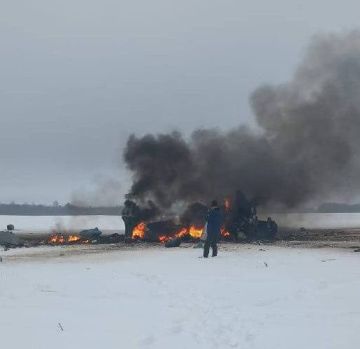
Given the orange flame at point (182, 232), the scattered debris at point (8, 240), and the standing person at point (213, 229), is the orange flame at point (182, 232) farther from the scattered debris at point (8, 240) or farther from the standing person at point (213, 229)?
the standing person at point (213, 229)

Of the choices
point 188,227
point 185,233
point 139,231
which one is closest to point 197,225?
point 188,227

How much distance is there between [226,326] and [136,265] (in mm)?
9830

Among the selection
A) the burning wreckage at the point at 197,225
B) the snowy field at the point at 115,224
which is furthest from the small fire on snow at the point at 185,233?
the snowy field at the point at 115,224

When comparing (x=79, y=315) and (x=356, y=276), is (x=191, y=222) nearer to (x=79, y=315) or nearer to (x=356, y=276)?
(x=356, y=276)

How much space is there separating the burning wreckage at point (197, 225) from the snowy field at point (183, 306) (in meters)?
16.7

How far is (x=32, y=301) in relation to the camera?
1093 centimetres

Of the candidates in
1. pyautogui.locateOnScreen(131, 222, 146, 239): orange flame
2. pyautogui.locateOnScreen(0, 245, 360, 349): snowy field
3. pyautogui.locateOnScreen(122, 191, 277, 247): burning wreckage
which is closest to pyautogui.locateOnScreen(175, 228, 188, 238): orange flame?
pyautogui.locateOnScreen(122, 191, 277, 247): burning wreckage

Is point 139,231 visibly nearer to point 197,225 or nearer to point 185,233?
point 185,233

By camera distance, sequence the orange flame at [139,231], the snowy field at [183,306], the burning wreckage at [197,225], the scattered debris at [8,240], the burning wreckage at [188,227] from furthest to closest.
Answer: the orange flame at [139,231], the burning wreckage at [197,225], the burning wreckage at [188,227], the scattered debris at [8,240], the snowy field at [183,306]

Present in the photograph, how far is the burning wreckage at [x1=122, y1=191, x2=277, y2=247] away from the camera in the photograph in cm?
3441

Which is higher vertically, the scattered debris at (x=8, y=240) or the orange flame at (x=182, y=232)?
the orange flame at (x=182, y=232)

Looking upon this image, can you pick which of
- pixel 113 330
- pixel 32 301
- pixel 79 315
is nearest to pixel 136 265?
pixel 32 301

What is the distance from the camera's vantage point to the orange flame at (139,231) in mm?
35191

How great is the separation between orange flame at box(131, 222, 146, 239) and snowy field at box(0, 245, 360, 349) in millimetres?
17497
